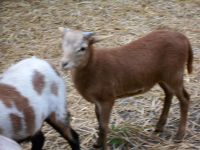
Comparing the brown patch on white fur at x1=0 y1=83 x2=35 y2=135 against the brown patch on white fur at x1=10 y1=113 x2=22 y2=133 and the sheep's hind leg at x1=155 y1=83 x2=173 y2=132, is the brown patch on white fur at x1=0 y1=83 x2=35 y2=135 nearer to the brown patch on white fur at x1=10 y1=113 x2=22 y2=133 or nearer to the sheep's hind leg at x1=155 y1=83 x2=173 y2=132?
the brown patch on white fur at x1=10 y1=113 x2=22 y2=133

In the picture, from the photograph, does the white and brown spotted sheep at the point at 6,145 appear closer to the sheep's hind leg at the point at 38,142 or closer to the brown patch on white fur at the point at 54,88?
→ the brown patch on white fur at the point at 54,88

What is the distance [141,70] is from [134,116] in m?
0.78

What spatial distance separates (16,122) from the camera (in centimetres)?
355

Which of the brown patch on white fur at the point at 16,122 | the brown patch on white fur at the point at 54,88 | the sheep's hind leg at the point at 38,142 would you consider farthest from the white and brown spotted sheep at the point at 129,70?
the brown patch on white fur at the point at 16,122

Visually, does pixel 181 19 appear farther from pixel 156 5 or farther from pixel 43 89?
pixel 43 89

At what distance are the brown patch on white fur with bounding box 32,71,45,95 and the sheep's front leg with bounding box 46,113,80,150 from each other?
26 cm

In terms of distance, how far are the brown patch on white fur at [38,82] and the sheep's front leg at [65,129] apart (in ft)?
0.85

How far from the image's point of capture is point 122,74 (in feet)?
13.6

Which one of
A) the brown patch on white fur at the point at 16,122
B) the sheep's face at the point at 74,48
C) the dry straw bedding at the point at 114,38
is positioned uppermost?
the sheep's face at the point at 74,48

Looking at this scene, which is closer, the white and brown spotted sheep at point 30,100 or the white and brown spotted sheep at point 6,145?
the white and brown spotted sheep at point 6,145

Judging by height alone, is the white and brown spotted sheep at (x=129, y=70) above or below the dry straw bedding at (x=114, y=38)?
above

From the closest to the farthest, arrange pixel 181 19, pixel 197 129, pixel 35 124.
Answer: pixel 35 124 < pixel 197 129 < pixel 181 19

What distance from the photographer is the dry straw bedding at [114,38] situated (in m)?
4.52

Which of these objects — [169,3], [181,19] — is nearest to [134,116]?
[181,19]
